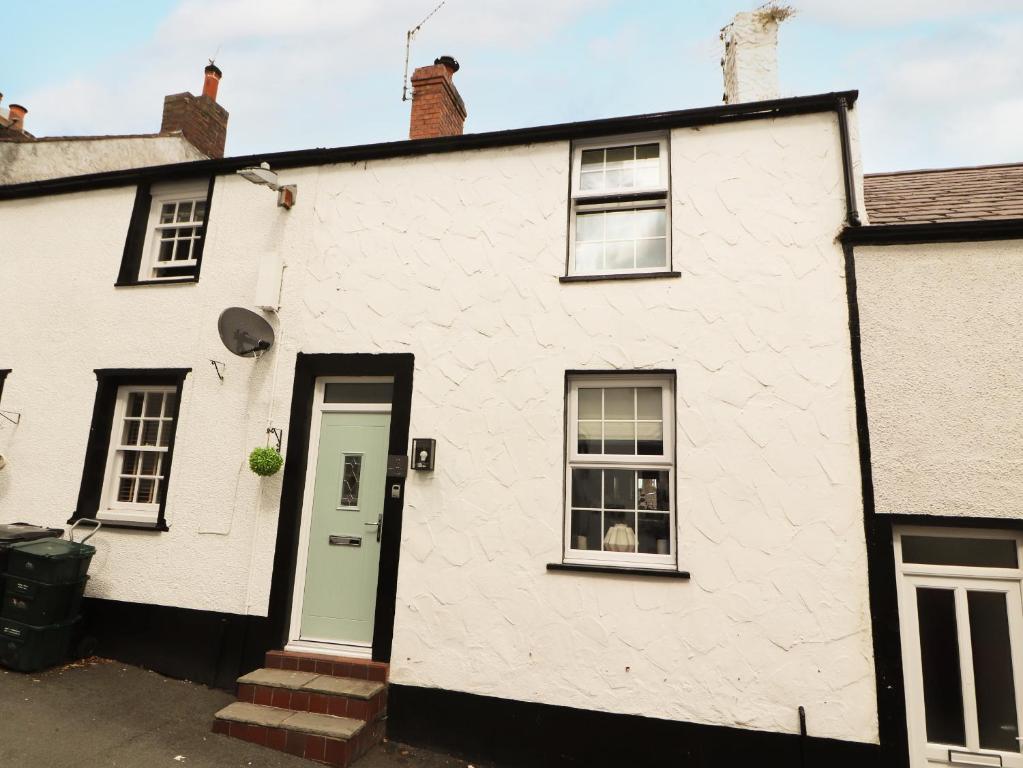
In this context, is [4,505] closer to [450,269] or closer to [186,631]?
[186,631]

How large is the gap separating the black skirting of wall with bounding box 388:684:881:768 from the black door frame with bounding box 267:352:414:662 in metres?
0.60

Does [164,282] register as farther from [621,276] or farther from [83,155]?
[83,155]

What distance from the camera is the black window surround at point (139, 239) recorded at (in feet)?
21.9

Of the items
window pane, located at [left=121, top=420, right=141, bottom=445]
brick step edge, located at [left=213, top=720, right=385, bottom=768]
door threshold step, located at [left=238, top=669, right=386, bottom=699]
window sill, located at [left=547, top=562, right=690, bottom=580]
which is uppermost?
window pane, located at [left=121, top=420, right=141, bottom=445]

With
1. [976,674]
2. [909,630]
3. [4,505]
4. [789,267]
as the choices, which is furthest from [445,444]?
[4,505]

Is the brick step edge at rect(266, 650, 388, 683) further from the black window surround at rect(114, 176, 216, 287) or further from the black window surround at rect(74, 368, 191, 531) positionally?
the black window surround at rect(114, 176, 216, 287)

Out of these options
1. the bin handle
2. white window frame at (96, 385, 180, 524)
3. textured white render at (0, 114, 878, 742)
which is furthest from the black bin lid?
white window frame at (96, 385, 180, 524)

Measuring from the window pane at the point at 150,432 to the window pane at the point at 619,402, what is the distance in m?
5.03

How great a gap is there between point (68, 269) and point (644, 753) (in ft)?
26.8

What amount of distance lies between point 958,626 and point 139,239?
9.12 meters

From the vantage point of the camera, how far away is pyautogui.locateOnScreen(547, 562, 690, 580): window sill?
4684 mm

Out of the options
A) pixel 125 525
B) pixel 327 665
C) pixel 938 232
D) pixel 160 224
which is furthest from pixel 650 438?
pixel 160 224

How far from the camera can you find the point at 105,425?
6445 mm

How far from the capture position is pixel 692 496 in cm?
483
